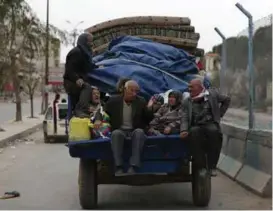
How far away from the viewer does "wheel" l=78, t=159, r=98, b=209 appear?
311 inches

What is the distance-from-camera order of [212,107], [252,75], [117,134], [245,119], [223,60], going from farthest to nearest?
1. [223,60]
2. [245,119]
3. [252,75]
4. [212,107]
5. [117,134]

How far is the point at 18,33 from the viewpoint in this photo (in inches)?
1057

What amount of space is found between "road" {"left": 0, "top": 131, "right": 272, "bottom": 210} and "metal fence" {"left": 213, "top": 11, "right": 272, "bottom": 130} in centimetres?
123

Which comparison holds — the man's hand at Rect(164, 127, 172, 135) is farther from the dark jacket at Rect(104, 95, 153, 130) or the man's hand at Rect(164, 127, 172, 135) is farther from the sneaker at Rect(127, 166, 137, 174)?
the sneaker at Rect(127, 166, 137, 174)

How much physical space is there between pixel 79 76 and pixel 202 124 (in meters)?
1.98

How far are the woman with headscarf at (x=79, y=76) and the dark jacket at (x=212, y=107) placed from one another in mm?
1436

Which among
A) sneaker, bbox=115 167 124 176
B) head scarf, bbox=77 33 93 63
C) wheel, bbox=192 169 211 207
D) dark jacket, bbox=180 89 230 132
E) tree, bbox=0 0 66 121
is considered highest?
tree, bbox=0 0 66 121

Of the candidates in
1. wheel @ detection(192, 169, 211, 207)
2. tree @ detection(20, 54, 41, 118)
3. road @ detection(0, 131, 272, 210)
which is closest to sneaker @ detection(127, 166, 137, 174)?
road @ detection(0, 131, 272, 210)

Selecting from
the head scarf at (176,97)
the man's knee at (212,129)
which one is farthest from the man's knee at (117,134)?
the man's knee at (212,129)

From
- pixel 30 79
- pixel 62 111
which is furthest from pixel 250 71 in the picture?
pixel 30 79

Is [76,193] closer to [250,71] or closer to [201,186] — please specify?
[201,186]

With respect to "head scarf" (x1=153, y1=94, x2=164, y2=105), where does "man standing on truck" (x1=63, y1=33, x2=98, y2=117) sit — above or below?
above

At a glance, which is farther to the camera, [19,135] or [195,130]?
[19,135]

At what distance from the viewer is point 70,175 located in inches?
457
